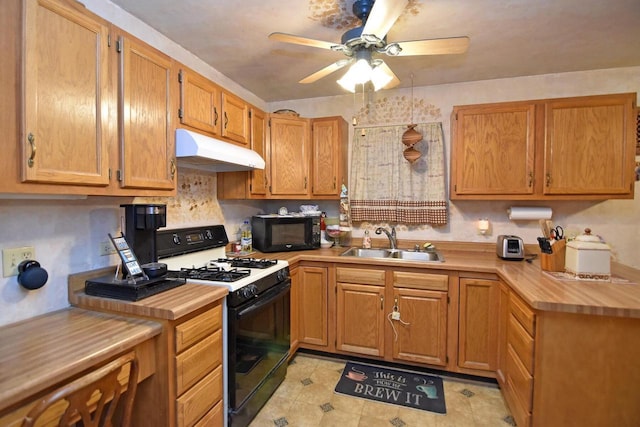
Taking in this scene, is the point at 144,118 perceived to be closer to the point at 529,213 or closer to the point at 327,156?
the point at 327,156

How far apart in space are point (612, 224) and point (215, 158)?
3012 millimetres

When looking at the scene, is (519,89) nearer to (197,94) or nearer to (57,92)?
(197,94)

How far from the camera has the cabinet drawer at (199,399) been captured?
1.35 meters

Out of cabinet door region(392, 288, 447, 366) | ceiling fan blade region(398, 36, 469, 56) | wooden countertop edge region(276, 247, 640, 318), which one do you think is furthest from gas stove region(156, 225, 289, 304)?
ceiling fan blade region(398, 36, 469, 56)

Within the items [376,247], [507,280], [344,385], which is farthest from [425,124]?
[344,385]

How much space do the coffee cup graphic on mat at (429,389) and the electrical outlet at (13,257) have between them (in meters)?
2.35

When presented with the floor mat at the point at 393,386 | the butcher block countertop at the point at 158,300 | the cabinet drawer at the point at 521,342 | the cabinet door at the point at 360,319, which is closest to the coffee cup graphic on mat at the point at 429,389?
the floor mat at the point at 393,386

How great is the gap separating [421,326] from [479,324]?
1.28 ft

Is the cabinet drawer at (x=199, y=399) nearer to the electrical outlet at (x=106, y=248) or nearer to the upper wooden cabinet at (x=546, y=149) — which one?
the electrical outlet at (x=106, y=248)

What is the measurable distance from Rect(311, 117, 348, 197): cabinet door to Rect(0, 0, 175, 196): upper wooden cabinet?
4.71 ft

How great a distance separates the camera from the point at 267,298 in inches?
75.9

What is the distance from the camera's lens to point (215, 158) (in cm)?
181

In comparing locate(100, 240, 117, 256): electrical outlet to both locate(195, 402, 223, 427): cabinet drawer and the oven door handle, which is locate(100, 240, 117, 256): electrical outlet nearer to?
the oven door handle

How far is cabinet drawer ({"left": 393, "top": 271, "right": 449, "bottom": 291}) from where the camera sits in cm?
226
